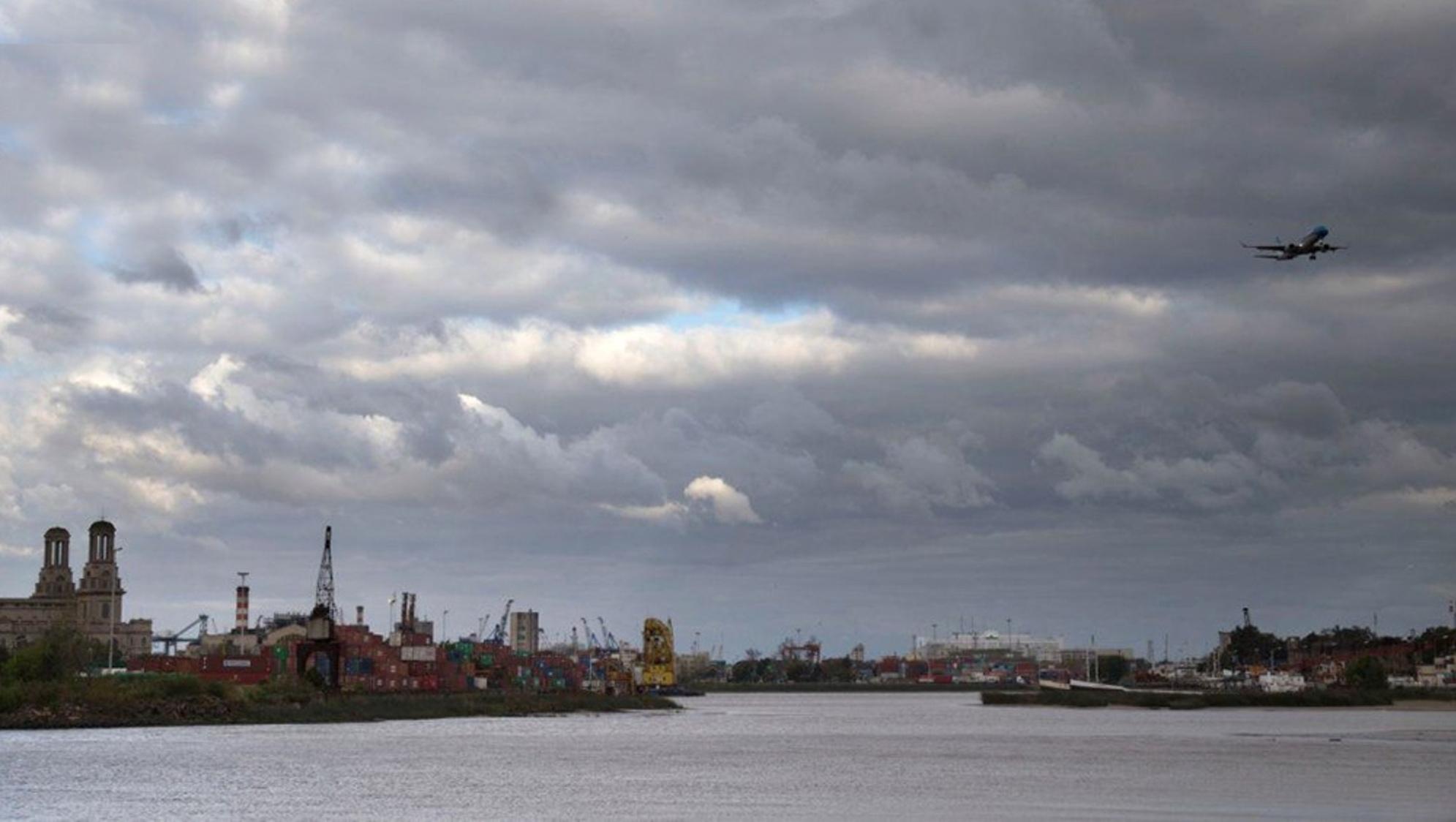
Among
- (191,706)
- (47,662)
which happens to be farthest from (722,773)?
(47,662)

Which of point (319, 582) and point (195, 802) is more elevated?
point (319, 582)

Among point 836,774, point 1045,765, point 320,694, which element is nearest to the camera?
point 836,774

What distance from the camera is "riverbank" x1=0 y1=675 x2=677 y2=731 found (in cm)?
12988

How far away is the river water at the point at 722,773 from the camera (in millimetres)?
63688

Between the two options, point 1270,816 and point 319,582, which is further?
point 319,582

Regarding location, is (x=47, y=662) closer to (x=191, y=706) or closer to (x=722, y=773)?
(x=191, y=706)

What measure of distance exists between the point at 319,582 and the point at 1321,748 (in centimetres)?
11714

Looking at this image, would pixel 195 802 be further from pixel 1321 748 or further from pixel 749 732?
pixel 749 732

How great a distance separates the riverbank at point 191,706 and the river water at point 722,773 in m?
5.04

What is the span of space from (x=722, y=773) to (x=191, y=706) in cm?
6919

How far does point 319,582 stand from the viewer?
7623 inches

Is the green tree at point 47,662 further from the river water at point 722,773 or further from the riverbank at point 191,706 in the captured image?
the river water at point 722,773

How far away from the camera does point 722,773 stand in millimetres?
85312

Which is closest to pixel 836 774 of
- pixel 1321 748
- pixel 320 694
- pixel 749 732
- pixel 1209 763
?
pixel 1209 763
